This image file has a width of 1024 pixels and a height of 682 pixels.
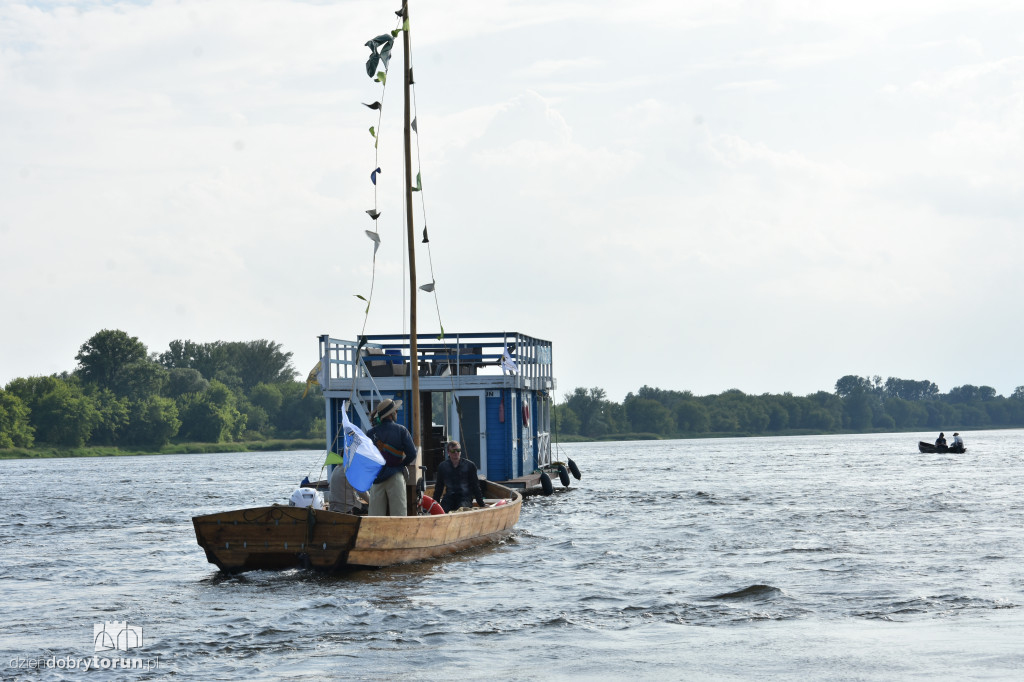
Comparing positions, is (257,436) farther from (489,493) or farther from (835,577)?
(835,577)

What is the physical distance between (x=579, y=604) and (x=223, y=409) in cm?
10750

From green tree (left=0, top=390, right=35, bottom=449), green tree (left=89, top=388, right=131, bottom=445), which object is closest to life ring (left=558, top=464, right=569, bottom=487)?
green tree (left=0, top=390, right=35, bottom=449)

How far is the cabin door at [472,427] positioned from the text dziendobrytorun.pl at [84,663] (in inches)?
679

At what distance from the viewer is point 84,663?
434 inches

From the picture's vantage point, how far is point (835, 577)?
624 inches

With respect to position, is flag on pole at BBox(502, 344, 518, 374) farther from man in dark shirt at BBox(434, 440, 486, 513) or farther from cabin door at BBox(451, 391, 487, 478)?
man in dark shirt at BBox(434, 440, 486, 513)

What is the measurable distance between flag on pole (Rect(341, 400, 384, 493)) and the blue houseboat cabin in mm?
9264

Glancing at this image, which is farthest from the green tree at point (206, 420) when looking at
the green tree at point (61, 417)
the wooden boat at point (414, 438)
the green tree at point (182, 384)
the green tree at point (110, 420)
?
the wooden boat at point (414, 438)

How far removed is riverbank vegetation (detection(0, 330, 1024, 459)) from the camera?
104188 millimetres

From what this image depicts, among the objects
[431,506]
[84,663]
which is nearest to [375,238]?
[431,506]

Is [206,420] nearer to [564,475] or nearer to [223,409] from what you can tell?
[223,409]

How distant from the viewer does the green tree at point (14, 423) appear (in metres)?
99.4

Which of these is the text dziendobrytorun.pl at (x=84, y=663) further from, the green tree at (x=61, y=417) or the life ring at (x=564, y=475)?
the green tree at (x=61, y=417)

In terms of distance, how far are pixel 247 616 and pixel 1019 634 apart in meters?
8.43
